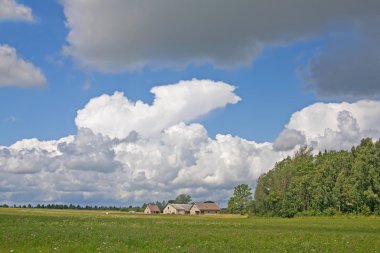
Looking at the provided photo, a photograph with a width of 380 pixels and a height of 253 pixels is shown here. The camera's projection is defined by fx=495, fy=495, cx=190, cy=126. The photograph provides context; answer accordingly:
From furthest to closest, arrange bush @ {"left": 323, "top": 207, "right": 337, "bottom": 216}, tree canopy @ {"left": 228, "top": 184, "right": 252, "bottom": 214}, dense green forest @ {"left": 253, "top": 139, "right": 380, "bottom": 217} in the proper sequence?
1. tree canopy @ {"left": 228, "top": 184, "right": 252, "bottom": 214}
2. bush @ {"left": 323, "top": 207, "right": 337, "bottom": 216}
3. dense green forest @ {"left": 253, "top": 139, "right": 380, "bottom": 217}

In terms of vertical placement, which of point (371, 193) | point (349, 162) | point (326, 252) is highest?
point (349, 162)

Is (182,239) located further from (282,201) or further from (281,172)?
(281,172)

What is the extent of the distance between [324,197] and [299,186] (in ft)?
44.6

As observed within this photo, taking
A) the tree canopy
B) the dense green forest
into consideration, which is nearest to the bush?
the dense green forest

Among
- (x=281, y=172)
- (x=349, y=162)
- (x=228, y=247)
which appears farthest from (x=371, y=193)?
(x=228, y=247)

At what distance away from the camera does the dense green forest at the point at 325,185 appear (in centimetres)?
11694

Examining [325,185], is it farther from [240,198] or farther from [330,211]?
[240,198]

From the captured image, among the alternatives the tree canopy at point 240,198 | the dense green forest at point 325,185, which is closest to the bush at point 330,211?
the dense green forest at point 325,185

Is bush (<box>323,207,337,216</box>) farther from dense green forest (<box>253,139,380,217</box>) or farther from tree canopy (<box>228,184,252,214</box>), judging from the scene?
tree canopy (<box>228,184,252,214</box>)

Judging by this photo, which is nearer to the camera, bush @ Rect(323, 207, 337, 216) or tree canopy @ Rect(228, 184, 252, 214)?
bush @ Rect(323, 207, 337, 216)

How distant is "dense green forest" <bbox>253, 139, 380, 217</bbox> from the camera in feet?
384

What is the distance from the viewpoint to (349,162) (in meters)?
130

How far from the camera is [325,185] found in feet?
437

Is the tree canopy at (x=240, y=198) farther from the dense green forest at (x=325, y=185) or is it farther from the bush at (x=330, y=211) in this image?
the bush at (x=330, y=211)
